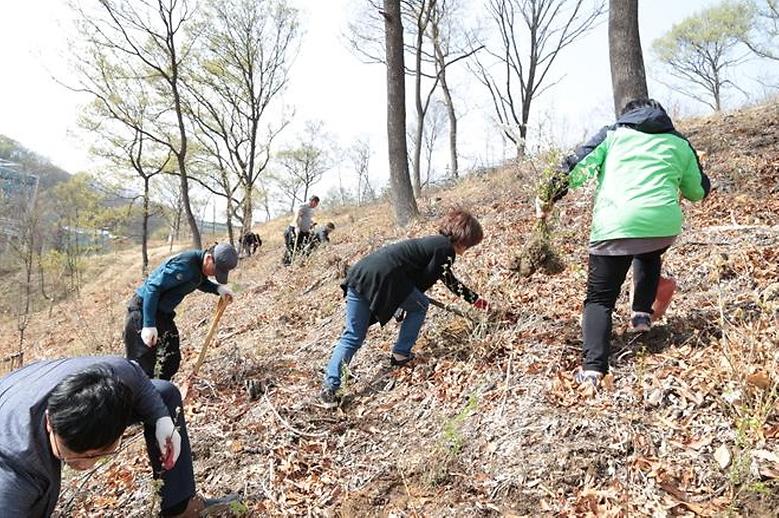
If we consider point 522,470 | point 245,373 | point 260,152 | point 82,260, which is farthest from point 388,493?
point 82,260

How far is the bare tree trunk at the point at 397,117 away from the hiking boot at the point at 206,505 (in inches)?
257

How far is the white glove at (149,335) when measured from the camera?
361 centimetres

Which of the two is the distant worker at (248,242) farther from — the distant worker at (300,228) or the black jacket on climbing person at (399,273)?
the black jacket on climbing person at (399,273)

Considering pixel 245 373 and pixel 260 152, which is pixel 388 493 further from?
pixel 260 152

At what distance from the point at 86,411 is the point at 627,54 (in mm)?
7587

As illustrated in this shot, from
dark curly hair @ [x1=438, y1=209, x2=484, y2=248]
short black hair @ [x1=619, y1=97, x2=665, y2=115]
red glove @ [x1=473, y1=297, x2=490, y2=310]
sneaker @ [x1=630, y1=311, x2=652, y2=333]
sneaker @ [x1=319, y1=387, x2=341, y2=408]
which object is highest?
short black hair @ [x1=619, y1=97, x2=665, y2=115]

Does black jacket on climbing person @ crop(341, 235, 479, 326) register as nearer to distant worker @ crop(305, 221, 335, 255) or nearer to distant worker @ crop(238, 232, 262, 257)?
distant worker @ crop(305, 221, 335, 255)

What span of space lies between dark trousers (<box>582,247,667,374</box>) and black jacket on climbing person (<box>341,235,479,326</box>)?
93cm

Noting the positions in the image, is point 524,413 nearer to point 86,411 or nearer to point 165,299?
point 86,411

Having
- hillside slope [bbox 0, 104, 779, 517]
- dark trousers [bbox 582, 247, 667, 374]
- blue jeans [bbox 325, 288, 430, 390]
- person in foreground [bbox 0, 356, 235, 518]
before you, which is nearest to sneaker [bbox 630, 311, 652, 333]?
hillside slope [bbox 0, 104, 779, 517]

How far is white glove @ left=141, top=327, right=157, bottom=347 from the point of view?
A: 3.61 metres

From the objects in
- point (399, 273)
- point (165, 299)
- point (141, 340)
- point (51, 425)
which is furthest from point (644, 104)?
point (141, 340)

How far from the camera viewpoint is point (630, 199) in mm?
2746

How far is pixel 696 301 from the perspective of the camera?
11.1ft
